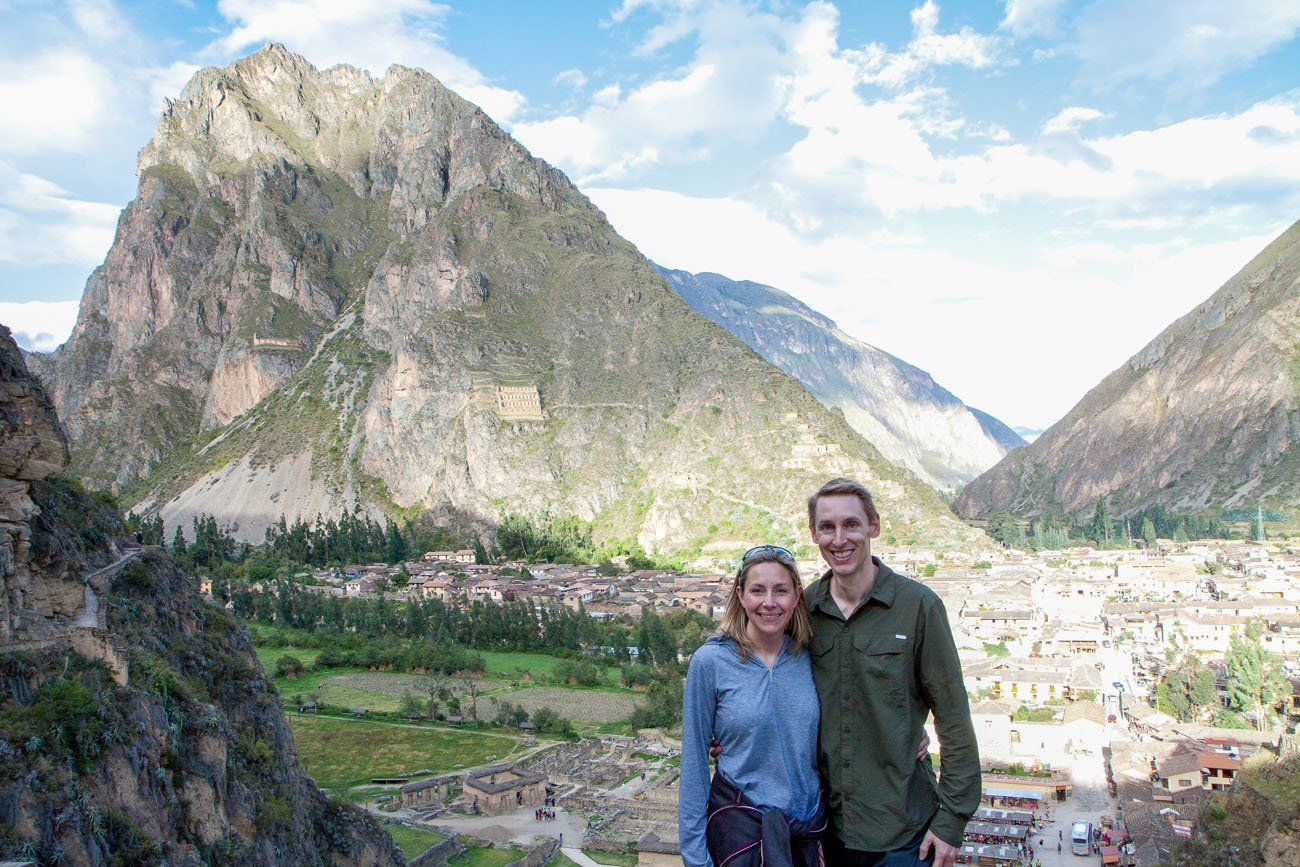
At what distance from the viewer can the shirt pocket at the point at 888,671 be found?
5.15 m

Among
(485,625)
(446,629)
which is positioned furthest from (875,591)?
(446,629)

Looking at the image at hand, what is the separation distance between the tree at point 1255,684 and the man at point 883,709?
48180 mm

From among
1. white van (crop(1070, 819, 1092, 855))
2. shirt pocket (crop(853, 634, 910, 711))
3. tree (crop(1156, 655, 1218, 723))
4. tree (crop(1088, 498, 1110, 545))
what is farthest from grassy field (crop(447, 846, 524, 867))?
tree (crop(1088, 498, 1110, 545))

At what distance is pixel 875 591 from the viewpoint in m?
5.25

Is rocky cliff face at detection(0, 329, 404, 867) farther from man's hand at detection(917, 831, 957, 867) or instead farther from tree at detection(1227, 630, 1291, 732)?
tree at detection(1227, 630, 1291, 732)

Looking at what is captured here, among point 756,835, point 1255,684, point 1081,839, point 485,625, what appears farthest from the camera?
point 485,625

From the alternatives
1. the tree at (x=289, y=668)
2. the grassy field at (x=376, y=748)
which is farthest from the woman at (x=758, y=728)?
the tree at (x=289, y=668)

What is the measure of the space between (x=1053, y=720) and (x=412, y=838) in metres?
32.8

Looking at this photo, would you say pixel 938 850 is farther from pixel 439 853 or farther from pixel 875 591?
pixel 439 853

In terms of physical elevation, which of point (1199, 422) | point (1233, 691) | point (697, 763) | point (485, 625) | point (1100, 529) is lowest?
point (1233, 691)

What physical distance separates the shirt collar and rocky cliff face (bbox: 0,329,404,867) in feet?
41.3

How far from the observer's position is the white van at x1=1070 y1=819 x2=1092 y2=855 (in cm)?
3209

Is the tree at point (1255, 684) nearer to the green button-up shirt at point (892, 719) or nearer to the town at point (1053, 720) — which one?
the town at point (1053, 720)

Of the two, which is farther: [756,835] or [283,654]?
[283,654]
